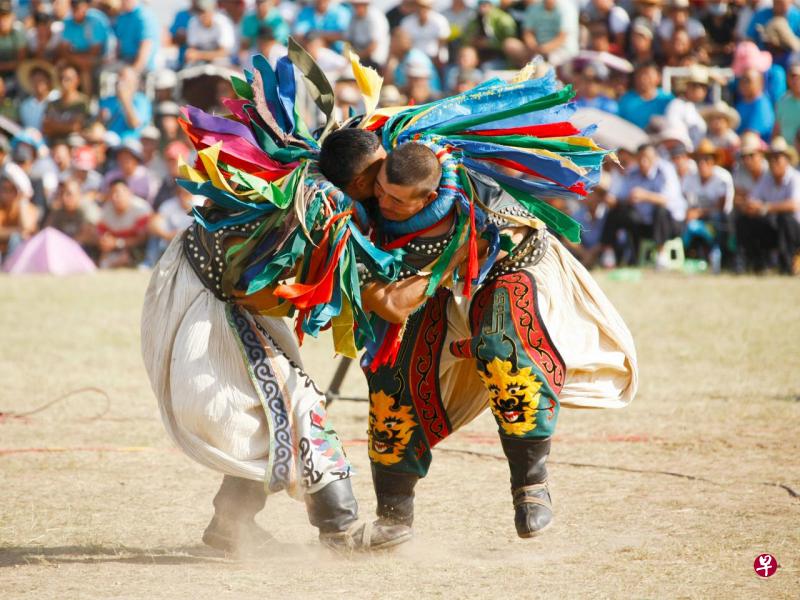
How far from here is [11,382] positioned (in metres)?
8.51

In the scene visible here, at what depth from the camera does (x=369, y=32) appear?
632 inches

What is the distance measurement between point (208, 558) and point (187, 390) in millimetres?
688

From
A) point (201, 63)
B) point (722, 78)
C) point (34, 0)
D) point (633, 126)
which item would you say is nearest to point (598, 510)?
point (633, 126)

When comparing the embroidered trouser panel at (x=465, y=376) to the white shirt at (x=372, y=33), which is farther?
the white shirt at (x=372, y=33)

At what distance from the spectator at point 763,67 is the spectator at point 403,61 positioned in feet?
11.8

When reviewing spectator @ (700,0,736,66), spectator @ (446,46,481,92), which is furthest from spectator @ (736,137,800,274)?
spectator @ (446,46,481,92)

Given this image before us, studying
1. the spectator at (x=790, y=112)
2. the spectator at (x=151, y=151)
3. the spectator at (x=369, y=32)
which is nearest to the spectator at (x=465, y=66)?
the spectator at (x=369, y=32)

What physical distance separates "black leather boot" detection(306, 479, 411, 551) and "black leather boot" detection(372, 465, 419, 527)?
24cm

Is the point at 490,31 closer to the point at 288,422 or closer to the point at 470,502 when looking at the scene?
the point at 470,502

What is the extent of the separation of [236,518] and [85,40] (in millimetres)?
13580

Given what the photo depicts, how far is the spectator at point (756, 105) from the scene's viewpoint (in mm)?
14422

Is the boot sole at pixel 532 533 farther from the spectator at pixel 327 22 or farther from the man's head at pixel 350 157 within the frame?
the spectator at pixel 327 22

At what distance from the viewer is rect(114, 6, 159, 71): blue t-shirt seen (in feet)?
55.8

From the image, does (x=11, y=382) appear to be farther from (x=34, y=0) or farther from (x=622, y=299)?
(x=34, y=0)
